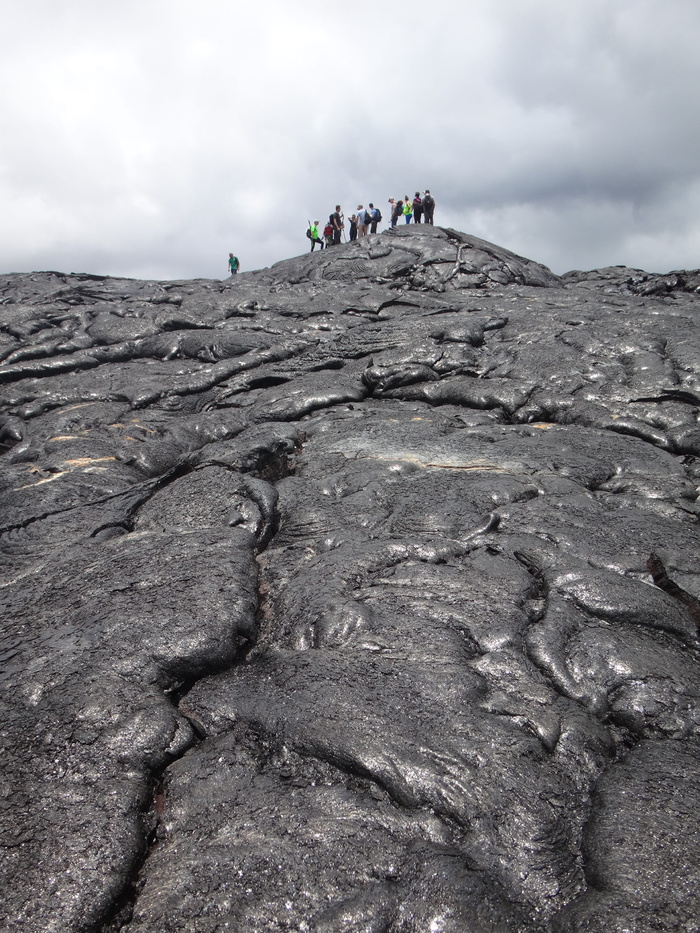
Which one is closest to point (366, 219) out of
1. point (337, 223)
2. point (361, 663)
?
point (337, 223)

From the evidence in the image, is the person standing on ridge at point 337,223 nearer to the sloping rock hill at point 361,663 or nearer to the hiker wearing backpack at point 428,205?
the hiker wearing backpack at point 428,205

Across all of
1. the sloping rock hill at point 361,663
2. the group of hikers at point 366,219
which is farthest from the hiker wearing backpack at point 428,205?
the sloping rock hill at point 361,663

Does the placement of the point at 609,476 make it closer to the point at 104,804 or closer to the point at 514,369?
the point at 514,369

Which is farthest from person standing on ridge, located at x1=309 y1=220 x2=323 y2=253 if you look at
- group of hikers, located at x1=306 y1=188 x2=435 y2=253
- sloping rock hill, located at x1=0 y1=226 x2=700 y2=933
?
sloping rock hill, located at x1=0 y1=226 x2=700 y2=933

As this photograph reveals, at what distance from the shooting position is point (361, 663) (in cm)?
544

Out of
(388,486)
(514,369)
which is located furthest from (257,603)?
(514,369)

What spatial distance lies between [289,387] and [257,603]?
790 cm

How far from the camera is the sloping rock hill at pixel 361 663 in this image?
3812mm

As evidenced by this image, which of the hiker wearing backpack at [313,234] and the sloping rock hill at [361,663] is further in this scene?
the hiker wearing backpack at [313,234]

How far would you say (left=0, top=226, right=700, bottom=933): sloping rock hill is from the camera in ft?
12.5

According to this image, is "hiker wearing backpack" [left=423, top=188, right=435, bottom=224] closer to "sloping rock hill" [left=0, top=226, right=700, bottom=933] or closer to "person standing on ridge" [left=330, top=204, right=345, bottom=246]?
"person standing on ridge" [left=330, top=204, right=345, bottom=246]

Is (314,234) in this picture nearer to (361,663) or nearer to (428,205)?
(428,205)

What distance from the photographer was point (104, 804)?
4273 millimetres

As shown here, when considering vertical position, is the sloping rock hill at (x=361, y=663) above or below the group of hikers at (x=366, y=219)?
below
